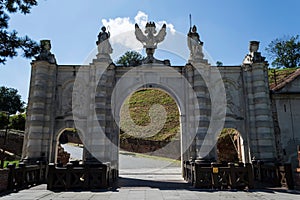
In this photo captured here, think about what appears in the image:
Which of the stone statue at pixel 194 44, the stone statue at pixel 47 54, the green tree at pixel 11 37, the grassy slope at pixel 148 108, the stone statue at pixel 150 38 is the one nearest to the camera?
the green tree at pixel 11 37

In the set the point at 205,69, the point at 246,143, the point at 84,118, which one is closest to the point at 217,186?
the point at 246,143

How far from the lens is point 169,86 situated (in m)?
16.2

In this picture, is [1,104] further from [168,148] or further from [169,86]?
[169,86]

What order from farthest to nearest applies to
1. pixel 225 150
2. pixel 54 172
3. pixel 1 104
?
pixel 1 104, pixel 225 150, pixel 54 172

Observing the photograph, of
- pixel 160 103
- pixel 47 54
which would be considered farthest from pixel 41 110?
pixel 160 103

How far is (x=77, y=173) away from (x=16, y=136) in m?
17.8

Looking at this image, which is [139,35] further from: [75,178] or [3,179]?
[3,179]

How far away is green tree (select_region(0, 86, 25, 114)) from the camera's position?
6047 centimetres

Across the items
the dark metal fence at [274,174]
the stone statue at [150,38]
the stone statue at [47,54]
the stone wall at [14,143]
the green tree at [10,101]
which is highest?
the green tree at [10,101]

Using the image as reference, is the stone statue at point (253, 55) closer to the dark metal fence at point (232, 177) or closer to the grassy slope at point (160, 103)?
the dark metal fence at point (232, 177)

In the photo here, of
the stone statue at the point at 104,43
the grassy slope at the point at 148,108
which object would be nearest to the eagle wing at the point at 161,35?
the stone statue at the point at 104,43

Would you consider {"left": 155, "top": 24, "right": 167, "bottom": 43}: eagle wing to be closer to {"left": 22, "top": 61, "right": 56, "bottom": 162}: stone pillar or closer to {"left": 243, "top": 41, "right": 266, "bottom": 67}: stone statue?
{"left": 243, "top": 41, "right": 266, "bottom": 67}: stone statue

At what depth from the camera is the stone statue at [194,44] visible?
623 inches

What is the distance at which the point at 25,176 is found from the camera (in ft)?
38.8
